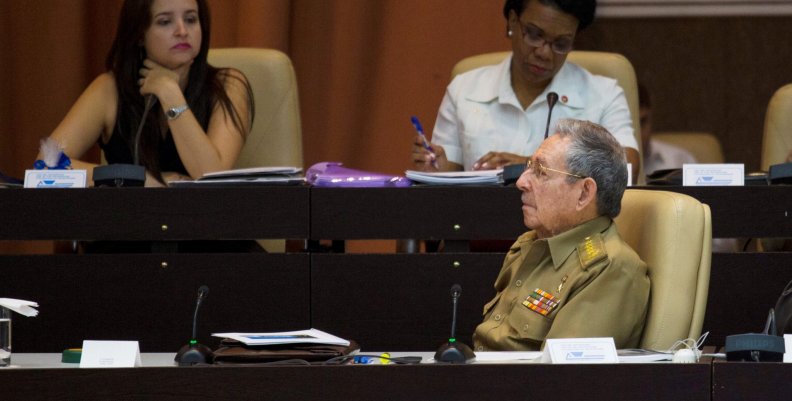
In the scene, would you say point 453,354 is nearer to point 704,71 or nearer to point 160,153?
point 160,153

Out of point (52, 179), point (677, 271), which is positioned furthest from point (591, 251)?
point (52, 179)

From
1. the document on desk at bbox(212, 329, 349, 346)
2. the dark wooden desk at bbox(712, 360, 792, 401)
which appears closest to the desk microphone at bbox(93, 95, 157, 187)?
the document on desk at bbox(212, 329, 349, 346)

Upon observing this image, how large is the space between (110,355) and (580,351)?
2.09ft

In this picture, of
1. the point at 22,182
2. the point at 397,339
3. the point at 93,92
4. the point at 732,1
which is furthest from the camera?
the point at 732,1

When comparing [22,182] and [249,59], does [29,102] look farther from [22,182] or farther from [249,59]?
[22,182]

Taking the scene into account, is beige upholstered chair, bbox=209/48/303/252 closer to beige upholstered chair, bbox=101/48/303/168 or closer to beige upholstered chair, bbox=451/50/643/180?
beige upholstered chair, bbox=101/48/303/168

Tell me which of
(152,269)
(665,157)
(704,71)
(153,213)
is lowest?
(152,269)

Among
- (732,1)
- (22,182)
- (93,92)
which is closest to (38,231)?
(22,182)

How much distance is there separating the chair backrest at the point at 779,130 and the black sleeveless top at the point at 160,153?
1.69 meters

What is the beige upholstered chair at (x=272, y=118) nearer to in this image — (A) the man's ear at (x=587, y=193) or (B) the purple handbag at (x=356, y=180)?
(B) the purple handbag at (x=356, y=180)

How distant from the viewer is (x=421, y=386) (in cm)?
169

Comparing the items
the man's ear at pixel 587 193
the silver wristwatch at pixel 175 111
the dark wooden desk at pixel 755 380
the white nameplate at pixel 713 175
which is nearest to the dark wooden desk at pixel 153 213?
the silver wristwatch at pixel 175 111

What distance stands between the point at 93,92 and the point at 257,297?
1.03 metres

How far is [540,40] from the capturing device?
11.8 feet
